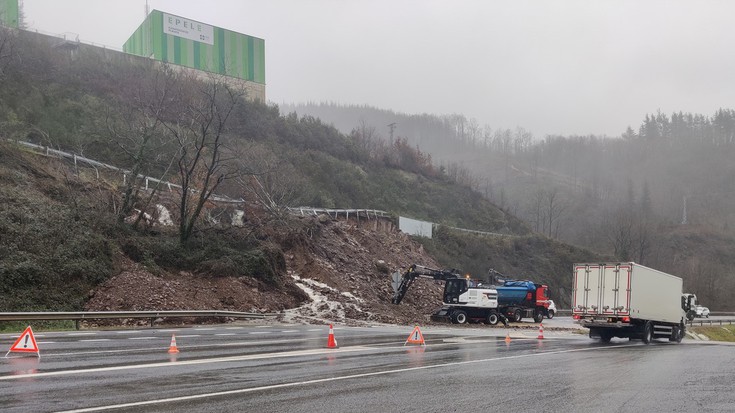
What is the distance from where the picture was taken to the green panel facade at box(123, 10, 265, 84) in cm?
6172

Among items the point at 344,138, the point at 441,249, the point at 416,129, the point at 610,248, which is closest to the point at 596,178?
the point at 416,129

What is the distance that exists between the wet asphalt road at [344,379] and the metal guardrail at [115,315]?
4.41 m

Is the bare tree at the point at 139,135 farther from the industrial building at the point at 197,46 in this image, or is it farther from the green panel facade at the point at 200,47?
the industrial building at the point at 197,46

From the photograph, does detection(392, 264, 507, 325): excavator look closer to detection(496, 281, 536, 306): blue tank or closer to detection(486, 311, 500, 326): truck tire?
detection(486, 311, 500, 326): truck tire

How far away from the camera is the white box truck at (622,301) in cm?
2441

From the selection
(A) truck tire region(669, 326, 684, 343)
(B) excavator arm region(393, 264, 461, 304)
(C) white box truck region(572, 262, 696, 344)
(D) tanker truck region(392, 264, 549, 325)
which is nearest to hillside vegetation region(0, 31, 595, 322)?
(B) excavator arm region(393, 264, 461, 304)

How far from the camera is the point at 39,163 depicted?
3538cm

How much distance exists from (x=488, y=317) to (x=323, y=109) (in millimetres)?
128309

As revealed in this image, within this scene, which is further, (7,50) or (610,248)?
(610,248)

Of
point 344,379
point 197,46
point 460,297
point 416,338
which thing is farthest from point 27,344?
point 197,46

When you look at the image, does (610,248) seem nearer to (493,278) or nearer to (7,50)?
(493,278)

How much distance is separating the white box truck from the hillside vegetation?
40.0 feet

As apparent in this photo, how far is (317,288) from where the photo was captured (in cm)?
3766

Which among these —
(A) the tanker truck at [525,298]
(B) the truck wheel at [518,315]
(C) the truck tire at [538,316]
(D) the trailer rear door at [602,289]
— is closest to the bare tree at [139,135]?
(D) the trailer rear door at [602,289]
